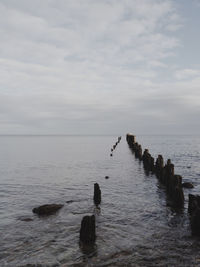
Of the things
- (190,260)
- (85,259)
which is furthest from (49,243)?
(190,260)

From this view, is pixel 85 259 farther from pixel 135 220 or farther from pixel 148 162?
pixel 148 162

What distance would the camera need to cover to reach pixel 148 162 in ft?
103

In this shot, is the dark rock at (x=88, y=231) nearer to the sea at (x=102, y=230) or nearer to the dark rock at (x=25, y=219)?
the sea at (x=102, y=230)

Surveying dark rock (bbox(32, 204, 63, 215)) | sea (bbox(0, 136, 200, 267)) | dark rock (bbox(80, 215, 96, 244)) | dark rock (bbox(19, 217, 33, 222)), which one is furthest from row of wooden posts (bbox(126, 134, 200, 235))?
dark rock (bbox(19, 217, 33, 222))

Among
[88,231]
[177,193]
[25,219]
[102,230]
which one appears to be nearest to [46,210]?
[25,219]

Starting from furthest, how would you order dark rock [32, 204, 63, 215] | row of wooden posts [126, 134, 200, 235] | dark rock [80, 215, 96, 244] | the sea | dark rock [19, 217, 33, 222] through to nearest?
dark rock [32, 204, 63, 215] → dark rock [19, 217, 33, 222] → row of wooden posts [126, 134, 200, 235] → dark rock [80, 215, 96, 244] → the sea

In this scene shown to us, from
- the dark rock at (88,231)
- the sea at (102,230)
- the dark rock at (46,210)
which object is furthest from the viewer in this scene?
the dark rock at (46,210)

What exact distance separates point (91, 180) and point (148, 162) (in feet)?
32.7

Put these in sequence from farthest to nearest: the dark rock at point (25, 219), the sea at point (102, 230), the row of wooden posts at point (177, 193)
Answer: the dark rock at point (25, 219), the row of wooden posts at point (177, 193), the sea at point (102, 230)

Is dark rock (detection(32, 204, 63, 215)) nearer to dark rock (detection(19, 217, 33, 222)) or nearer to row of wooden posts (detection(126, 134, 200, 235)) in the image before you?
dark rock (detection(19, 217, 33, 222))

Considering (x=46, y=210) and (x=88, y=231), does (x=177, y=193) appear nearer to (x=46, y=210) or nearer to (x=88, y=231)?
(x=88, y=231)

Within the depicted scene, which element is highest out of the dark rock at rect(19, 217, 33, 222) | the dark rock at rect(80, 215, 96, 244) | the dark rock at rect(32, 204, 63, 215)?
the dark rock at rect(80, 215, 96, 244)

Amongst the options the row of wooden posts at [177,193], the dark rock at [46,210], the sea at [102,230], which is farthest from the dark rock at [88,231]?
the row of wooden posts at [177,193]

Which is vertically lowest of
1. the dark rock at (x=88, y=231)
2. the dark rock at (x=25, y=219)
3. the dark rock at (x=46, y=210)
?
the dark rock at (x=25, y=219)
